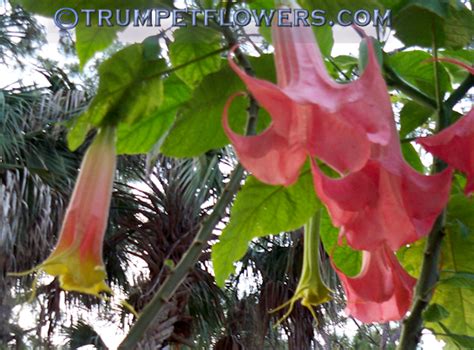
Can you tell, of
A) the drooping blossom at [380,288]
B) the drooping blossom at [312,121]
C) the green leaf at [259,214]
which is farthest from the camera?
the green leaf at [259,214]

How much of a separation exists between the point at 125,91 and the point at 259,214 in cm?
13

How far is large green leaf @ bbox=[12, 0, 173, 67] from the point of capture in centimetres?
29

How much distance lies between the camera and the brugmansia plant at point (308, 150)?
0.19 m

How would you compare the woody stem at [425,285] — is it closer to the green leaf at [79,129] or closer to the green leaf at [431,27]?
the green leaf at [431,27]

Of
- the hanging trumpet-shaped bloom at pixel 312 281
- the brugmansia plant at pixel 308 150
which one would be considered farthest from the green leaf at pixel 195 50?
the hanging trumpet-shaped bloom at pixel 312 281

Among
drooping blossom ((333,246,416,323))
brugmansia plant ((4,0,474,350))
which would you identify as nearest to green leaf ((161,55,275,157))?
brugmansia plant ((4,0,474,350))

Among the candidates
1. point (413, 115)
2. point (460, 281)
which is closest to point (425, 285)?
point (460, 281)

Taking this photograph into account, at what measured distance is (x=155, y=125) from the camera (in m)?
0.40

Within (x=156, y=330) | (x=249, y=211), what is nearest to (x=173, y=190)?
(x=156, y=330)

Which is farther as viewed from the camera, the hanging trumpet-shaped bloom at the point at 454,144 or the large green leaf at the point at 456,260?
the large green leaf at the point at 456,260

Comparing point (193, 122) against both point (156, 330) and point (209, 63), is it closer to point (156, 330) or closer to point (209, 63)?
point (209, 63)

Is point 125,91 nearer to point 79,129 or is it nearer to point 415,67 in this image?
point 79,129

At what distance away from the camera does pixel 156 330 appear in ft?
8.27

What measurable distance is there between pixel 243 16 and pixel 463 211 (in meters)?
0.17
